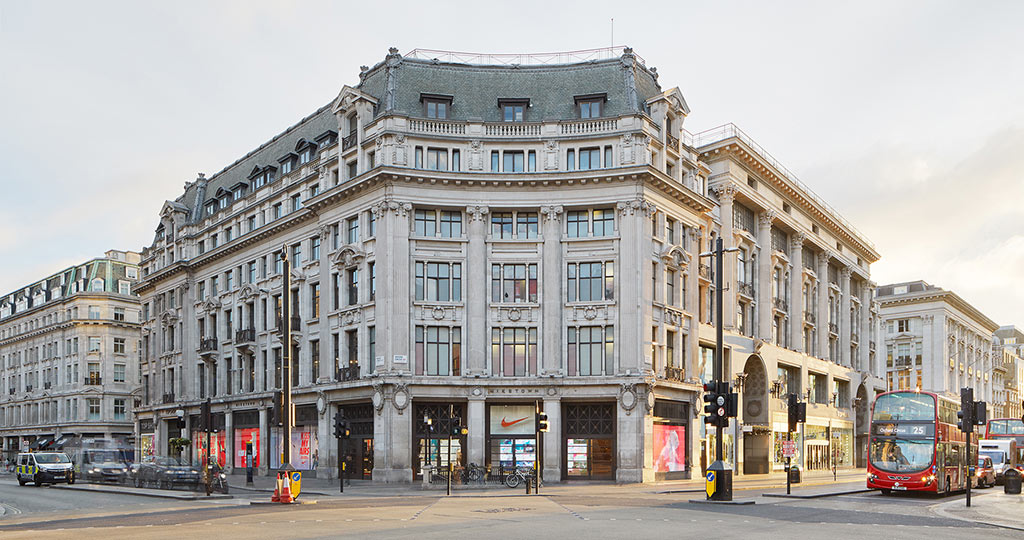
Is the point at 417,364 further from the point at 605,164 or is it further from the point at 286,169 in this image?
the point at 286,169

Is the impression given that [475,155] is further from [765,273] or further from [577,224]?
[765,273]

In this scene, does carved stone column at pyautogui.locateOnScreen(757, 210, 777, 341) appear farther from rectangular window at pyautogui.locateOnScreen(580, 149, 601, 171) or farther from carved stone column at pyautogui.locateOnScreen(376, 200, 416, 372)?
carved stone column at pyautogui.locateOnScreen(376, 200, 416, 372)

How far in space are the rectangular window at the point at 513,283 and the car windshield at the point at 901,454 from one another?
18102mm

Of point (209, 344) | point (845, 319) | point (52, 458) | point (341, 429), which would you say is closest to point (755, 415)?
point (845, 319)

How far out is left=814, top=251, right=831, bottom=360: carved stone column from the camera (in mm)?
75188

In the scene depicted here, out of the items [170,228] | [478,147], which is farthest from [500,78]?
[170,228]

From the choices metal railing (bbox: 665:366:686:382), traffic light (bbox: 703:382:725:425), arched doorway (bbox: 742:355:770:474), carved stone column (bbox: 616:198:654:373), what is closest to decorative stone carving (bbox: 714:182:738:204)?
arched doorway (bbox: 742:355:770:474)

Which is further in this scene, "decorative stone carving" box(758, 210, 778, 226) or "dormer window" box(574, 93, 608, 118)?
"decorative stone carving" box(758, 210, 778, 226)

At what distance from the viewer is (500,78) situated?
51.8 m

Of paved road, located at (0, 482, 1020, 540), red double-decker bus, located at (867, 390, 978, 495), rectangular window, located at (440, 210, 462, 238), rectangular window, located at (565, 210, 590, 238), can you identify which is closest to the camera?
paved road, located at (0, 482, 1020, 540)

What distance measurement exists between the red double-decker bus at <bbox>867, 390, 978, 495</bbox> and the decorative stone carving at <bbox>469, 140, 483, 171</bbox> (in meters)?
22.0

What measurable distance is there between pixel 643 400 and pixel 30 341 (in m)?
88.3

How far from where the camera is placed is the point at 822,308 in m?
75.8

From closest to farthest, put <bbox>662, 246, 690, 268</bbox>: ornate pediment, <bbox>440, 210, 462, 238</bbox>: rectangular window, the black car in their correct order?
1. <bbox>440, 210, 462, 238</bbox>: rectangular window
2. <bbox>662, 246, 690, 268</bbox>: ornate pediment
3. the black car
